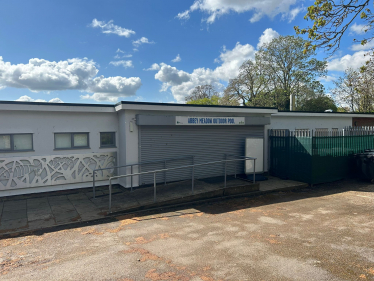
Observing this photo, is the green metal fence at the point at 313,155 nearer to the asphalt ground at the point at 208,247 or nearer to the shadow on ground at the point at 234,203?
the shadow on ground at the point at 234,203

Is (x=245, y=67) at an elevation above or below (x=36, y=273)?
above

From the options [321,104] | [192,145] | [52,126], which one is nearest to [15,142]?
[52,126]

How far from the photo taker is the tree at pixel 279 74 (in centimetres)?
3131

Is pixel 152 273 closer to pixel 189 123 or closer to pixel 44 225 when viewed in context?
pixel 44 225

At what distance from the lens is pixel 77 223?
666 cm

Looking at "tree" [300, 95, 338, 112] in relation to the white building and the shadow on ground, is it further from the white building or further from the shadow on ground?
the white building

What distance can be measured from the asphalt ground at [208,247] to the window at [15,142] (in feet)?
13.4

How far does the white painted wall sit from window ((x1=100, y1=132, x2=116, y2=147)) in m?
0.16

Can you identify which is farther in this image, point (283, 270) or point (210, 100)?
point (210, 100)

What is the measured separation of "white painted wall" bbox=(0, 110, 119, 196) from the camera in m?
8.82

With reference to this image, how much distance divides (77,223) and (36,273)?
239 cm

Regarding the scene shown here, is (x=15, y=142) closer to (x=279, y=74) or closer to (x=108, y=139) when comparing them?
(x=108, y=139)

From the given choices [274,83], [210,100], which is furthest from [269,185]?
[210,100]

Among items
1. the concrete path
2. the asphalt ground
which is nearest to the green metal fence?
the concrete path
